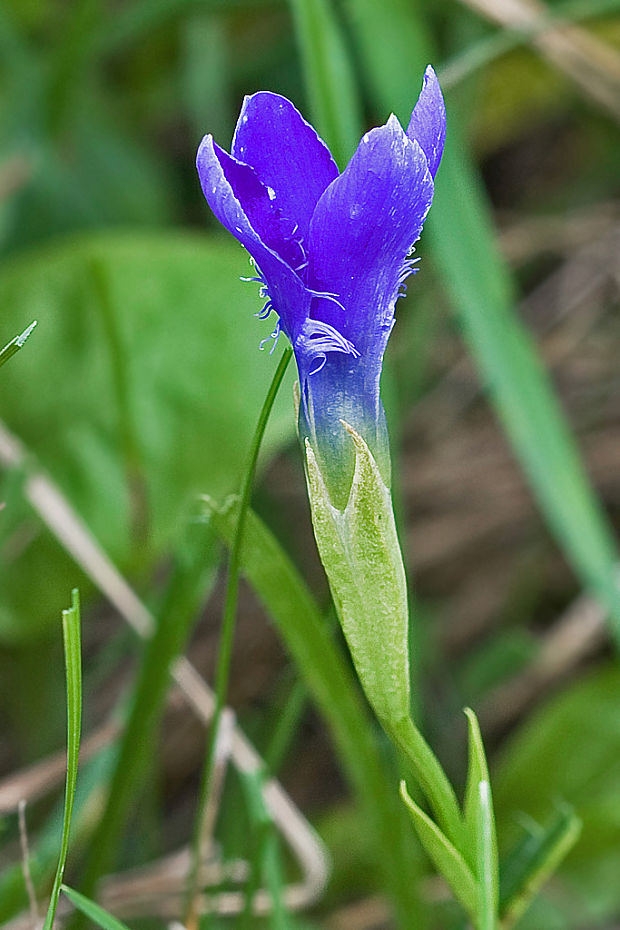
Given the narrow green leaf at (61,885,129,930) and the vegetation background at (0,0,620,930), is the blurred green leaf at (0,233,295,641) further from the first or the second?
the narrow green leaf at (61,885,129,930)

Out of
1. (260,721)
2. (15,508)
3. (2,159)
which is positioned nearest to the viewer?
(15,508)

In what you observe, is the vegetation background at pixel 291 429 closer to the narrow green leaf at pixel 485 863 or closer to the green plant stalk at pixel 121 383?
the green plant stalk at pixel 121 383

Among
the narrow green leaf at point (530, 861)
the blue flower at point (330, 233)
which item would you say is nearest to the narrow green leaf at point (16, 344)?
the blue flower at point (330, 233)

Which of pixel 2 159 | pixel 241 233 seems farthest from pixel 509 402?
pixel 2 159

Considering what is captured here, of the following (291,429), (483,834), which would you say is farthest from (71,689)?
(291,429)

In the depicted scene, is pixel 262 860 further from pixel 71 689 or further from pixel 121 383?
pixel 121 383

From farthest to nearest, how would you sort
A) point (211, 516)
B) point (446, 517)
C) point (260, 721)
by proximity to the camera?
point (446, 517) → point (260, 721) → point (211, 516)

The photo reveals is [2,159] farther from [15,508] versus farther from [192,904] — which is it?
[192,904]
